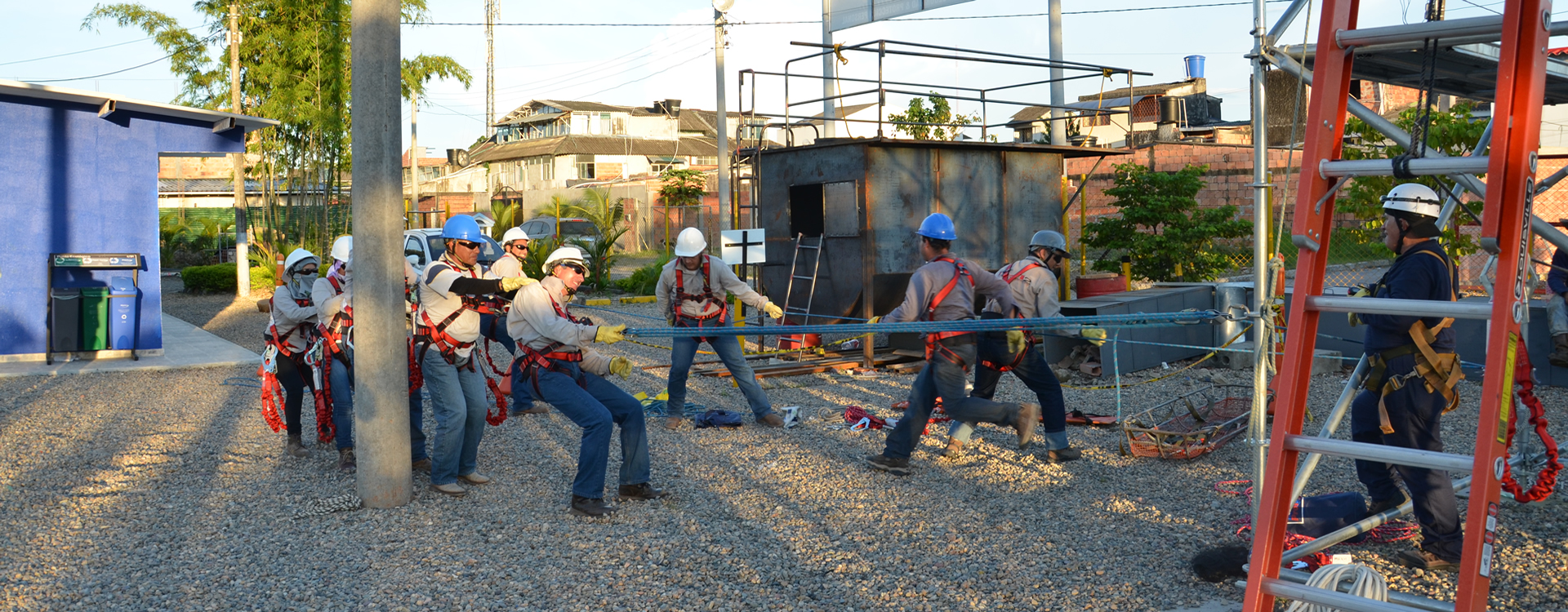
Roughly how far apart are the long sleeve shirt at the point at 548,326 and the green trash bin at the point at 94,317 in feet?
31.7

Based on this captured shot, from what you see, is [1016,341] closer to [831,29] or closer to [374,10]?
[374,10]

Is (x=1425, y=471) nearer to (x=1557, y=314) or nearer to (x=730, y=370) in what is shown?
(x=730, y=370)

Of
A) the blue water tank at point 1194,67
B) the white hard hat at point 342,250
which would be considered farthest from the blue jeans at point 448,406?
the blue water tank at point 1194,67

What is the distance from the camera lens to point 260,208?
95.5 ft

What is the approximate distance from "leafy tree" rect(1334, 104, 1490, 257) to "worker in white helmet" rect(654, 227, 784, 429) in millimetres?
7486

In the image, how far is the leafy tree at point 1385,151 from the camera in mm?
12766

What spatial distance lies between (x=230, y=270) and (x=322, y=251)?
1.98 metres

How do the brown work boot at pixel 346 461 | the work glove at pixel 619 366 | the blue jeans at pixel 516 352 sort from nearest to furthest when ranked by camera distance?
the work glove at pixel 619 366
the brown work boot at pixel 346 461
the blue jeans at pixel 516 352

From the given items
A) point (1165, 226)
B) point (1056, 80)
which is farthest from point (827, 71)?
point (1165, 226)

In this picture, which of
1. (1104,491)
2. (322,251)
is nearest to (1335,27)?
(1104,491)

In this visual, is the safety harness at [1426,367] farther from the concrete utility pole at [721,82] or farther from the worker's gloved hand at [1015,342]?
the concrete utility pole at [721,82]

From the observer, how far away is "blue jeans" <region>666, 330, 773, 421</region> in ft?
28.9

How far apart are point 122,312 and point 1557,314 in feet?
50.0

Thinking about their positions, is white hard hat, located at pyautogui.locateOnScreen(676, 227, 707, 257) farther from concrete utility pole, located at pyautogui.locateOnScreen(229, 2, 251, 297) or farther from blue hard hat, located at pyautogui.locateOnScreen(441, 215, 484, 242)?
concrete utility pole, located at pyautogui.locateOnScreen(229, 2, 251, 297)
